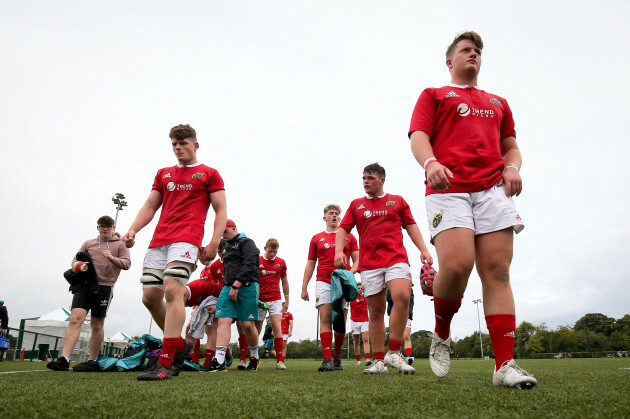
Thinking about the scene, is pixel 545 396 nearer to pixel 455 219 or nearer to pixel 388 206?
pixel 455 219

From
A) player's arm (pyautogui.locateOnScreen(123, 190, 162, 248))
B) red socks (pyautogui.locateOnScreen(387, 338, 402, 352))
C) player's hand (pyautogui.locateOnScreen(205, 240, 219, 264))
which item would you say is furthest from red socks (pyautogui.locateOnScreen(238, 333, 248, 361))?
player's hand (pyautogui.locateOnScreen(205, 240, 219, 264))

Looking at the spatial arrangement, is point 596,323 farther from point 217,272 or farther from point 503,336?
point 503,336

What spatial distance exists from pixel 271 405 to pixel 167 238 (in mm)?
2588

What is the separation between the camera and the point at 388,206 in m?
5.62

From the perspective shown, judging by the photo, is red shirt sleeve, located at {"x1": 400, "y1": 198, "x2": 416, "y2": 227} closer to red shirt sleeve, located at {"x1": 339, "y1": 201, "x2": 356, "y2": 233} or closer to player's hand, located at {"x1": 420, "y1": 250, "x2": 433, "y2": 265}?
player's hand, located at {"x1": 420, "y1": 250, "x2": 433, "y2": 265}

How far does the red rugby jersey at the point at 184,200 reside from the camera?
426 cm

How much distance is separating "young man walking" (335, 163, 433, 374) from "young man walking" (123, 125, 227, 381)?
1.79m

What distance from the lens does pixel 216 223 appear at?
439cm

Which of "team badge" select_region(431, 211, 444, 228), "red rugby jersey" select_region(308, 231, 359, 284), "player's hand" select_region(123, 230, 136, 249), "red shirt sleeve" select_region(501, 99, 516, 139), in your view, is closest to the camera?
"team badge" select_region(431, 211, 444, 228)

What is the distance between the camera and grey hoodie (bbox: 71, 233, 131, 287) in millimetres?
6727

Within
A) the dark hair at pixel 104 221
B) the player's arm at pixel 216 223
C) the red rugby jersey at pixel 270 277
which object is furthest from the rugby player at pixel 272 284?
the player's arm at pixel 216 223

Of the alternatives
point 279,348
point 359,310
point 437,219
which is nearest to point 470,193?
point 437,219

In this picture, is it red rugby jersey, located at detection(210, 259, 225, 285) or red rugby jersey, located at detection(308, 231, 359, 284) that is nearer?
red rugby jersey, located at detection(308, 231, 359, 284)

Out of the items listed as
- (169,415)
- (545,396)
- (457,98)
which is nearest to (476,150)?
(457,98)
